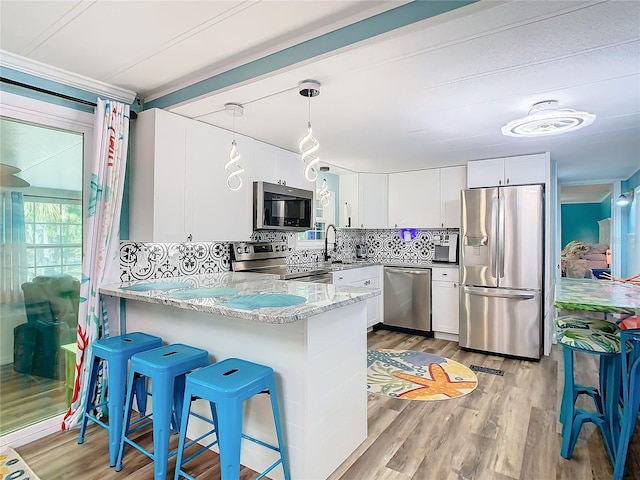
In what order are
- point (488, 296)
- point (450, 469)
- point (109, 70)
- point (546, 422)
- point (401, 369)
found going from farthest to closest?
point (488, 296) → point (401, 369) → point (546, 422) → point (109, 70) → point (450, 469)

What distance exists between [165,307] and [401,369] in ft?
7.48

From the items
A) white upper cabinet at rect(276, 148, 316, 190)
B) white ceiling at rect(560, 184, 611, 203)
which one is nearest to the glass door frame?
white upper cabinet at rect(276, 148, 316, 190)

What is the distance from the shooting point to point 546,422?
250 centimetres

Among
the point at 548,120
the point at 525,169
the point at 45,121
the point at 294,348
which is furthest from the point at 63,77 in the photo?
the point at 525,169

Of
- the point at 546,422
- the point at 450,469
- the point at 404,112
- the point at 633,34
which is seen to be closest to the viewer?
the point at 633,34

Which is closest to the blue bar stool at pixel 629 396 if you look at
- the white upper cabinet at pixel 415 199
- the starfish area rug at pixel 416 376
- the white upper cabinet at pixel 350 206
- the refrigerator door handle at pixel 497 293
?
the starfish area rug at pixel 416 376

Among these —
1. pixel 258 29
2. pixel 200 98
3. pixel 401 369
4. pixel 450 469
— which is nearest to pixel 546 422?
pixel 450 469

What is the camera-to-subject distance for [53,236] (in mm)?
2436

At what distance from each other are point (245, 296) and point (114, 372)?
882mm

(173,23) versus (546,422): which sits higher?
(173,23)

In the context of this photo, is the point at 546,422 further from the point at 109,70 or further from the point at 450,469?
the point at 109,70

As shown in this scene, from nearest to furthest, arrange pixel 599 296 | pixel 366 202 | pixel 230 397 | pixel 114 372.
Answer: pixel 230 397, pixel 114 372, pixel 599 296, pixel 366 202

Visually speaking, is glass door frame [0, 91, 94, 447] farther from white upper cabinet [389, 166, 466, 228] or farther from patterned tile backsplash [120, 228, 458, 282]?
white upper cabinet [389, 166, 466, 228]

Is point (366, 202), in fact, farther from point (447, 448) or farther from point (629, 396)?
point (629, 396)
